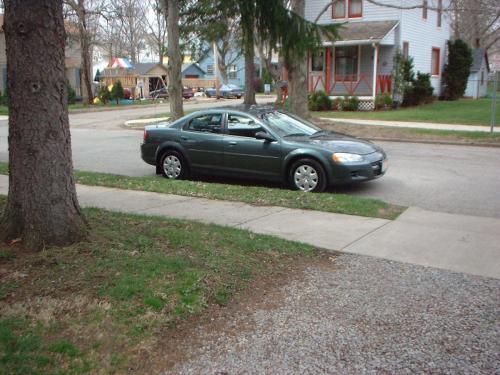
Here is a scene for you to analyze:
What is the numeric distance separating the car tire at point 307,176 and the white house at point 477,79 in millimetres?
32975

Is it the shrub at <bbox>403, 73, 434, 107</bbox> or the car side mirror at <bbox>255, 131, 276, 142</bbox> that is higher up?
the shrub at <bbox>403, 73, 434, 107</bbox>

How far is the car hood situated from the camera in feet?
31.2

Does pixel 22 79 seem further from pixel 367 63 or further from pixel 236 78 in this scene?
pixel 236 78

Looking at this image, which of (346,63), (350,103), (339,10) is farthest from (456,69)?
(350,103)

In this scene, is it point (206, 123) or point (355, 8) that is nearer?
point (206, 123)

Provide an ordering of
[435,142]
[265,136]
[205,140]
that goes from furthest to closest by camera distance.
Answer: [435,142] → [205,140] → [265,136]

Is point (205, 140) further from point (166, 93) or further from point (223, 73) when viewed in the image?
point (223, 73)

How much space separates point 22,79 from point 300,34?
390 centimetres

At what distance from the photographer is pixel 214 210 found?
321 inches

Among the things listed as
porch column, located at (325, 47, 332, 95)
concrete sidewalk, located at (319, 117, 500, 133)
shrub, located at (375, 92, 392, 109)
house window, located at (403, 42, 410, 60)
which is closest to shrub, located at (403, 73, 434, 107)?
house window, located at (403, 42, 410, 60)

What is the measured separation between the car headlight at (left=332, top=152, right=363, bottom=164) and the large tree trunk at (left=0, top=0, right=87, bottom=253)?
5094mm

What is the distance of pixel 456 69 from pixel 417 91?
698 cm

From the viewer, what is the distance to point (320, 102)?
28.8 meters

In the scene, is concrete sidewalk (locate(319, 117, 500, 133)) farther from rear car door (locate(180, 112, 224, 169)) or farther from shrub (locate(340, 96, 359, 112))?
rear car door (locate(180, 112, 224, 169))
